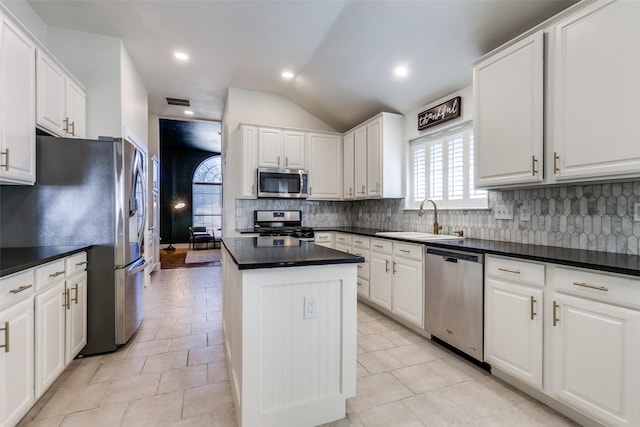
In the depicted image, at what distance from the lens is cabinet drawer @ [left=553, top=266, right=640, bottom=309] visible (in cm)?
144

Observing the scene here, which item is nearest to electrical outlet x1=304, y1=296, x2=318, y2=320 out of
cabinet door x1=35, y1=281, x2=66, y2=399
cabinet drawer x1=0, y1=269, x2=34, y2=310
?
cabinet drawer x1=0, y1=269, x2=34, y2=310

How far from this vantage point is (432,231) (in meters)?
3.59

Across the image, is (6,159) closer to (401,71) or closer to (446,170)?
(401,71)

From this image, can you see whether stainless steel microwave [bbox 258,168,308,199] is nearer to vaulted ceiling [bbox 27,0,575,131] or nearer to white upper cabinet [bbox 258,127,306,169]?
white upper cabinet [bbox 258,127,306,169]

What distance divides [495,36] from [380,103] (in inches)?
67.9

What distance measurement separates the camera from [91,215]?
2.42m

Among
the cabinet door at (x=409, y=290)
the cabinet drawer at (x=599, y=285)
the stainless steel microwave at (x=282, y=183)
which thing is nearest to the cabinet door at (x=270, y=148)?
the stainless steel microwave at (x=282, y=183)

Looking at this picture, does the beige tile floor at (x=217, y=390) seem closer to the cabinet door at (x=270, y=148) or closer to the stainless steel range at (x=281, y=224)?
the stainless steel range at (x=281, y=224)

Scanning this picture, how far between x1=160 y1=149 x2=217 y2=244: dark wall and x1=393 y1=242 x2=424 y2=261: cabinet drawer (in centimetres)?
975

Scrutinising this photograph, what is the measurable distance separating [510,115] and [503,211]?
90 cm

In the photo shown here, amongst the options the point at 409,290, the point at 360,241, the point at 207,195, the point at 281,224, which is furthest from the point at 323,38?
the point at 207,195

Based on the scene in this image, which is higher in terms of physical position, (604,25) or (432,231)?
(604,25)

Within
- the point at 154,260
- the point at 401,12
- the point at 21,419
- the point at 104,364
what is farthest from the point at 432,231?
the point at 154,260

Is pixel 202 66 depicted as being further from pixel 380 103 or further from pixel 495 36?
pixel 495 36
